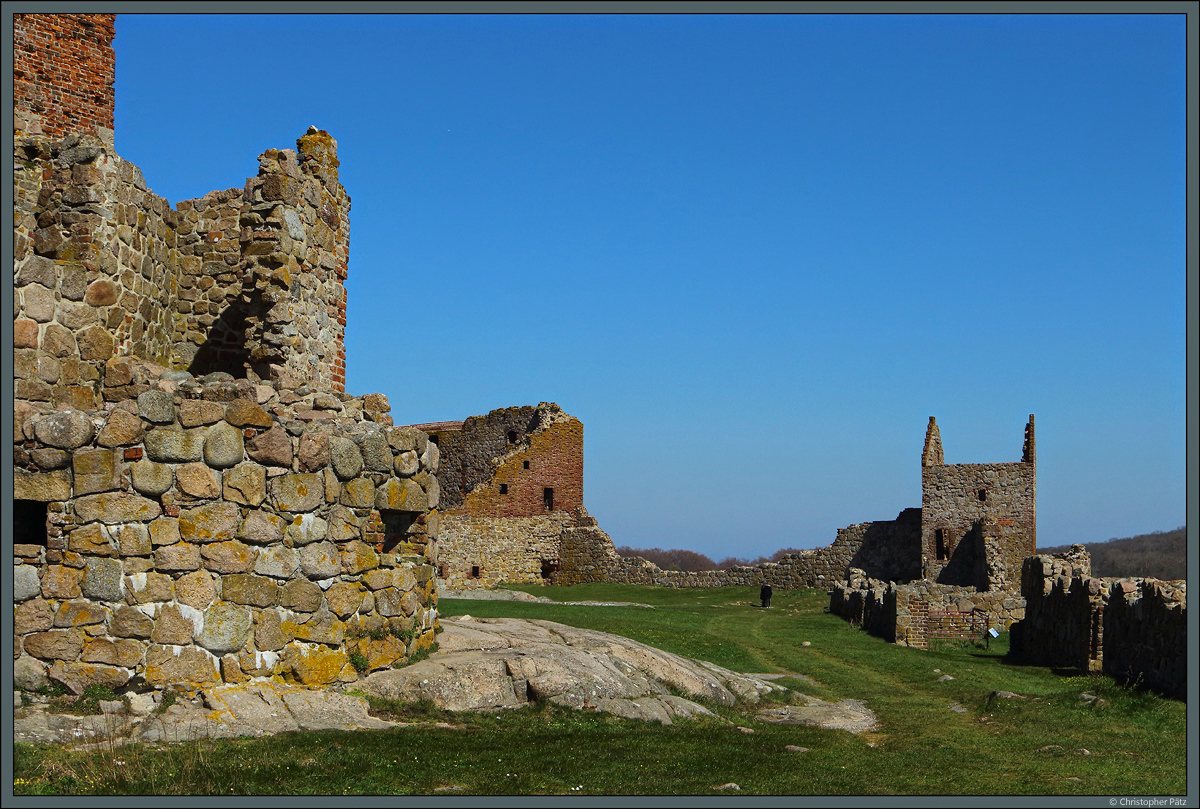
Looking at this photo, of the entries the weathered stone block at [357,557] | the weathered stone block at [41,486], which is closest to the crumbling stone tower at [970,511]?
the weathered stone block at [357,557]

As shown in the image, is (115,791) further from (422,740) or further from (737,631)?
(737,631)

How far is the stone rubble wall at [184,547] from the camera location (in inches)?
422

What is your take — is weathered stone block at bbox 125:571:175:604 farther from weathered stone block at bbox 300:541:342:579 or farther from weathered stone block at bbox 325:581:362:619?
weathered stone block at bbox 325:581:362:619

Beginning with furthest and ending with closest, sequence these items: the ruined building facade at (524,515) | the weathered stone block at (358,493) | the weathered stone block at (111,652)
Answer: the ruined building facade at (524,515) → the weathered stone block at (358,493) → the weathered stone block at (111,652)

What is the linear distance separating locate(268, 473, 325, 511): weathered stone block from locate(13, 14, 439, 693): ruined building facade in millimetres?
19

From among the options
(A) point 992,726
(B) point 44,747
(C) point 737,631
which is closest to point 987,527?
(C) point 737,631

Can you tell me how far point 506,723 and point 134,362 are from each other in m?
5.89

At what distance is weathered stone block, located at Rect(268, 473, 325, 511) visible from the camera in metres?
11.3

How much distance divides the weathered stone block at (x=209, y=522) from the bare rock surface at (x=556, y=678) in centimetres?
212

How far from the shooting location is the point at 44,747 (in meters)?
9.05

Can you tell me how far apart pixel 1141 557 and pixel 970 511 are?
3004 centimetres

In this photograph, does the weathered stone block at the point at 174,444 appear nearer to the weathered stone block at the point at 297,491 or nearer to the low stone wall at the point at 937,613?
the weathered stone block at the point at 297,491

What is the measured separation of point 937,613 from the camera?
23.6 m

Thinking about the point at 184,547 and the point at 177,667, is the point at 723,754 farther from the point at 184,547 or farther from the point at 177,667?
the point at 184,547
